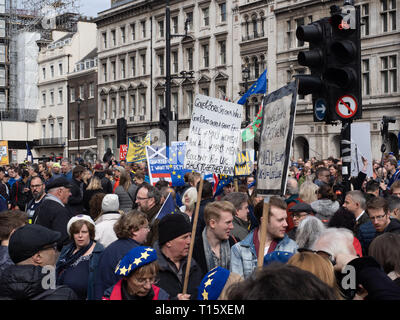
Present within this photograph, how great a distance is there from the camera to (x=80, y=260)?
19.8ft

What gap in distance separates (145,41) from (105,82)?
7.23 meters

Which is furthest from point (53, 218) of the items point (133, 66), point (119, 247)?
point (133, 66)

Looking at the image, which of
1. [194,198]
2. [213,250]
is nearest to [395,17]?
[194,198]

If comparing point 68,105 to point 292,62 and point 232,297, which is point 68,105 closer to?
point 292,62

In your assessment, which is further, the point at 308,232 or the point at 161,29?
the point at 161,29

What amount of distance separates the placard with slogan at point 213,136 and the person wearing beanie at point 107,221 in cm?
105

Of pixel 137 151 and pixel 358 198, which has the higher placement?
pixel 137 151

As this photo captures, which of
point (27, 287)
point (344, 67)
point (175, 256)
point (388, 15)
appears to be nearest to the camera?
point (27, 287)

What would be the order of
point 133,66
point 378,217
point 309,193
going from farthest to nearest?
1. point 133,66
2. point 309,193
3. point 378,217

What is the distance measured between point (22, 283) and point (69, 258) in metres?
2.45

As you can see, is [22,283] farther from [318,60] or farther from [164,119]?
[164,119]

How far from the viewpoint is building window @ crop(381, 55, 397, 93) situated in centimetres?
3450

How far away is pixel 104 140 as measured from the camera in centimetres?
5862

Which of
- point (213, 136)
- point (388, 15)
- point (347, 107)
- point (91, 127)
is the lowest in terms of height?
point (213, 136)
